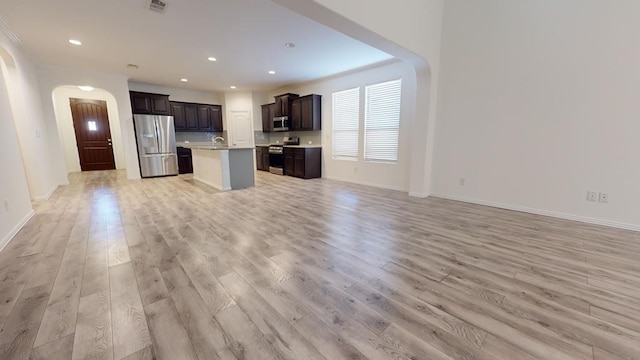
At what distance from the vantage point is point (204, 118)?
27.5 feet

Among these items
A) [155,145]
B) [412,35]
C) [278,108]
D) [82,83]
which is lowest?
[155,145]

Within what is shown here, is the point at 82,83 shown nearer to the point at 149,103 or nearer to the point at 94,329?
the point at 149,103

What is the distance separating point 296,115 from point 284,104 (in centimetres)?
60

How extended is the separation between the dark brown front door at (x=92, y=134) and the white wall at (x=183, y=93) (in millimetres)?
2292

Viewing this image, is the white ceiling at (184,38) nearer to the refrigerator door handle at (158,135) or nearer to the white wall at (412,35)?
the white wall at (412,35)

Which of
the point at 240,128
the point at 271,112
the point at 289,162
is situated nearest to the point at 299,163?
the point at 289,162

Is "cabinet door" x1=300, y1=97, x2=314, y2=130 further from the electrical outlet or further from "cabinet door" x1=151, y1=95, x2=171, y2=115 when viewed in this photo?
the electrical outlet

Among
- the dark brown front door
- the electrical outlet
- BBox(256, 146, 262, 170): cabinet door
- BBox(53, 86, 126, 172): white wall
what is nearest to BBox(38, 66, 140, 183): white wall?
BBox(53, 86, 126, 172): white wall

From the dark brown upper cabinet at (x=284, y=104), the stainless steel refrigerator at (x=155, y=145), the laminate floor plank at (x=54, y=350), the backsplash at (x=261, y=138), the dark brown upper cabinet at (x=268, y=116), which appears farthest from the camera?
the backsplash at (x=261, y=138)

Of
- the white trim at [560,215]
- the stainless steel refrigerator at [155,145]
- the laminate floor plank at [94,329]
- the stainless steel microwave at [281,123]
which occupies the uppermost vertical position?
the stainless steel microwave at [281,123]

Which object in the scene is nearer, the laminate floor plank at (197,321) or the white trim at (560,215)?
the laminate floor plank at (197,321)

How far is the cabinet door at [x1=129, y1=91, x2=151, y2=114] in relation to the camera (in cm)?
688

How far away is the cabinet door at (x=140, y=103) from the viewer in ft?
22.6

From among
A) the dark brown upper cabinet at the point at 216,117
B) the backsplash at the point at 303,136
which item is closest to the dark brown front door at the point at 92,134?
the dark brown upper cabinet at the point at 216,117
